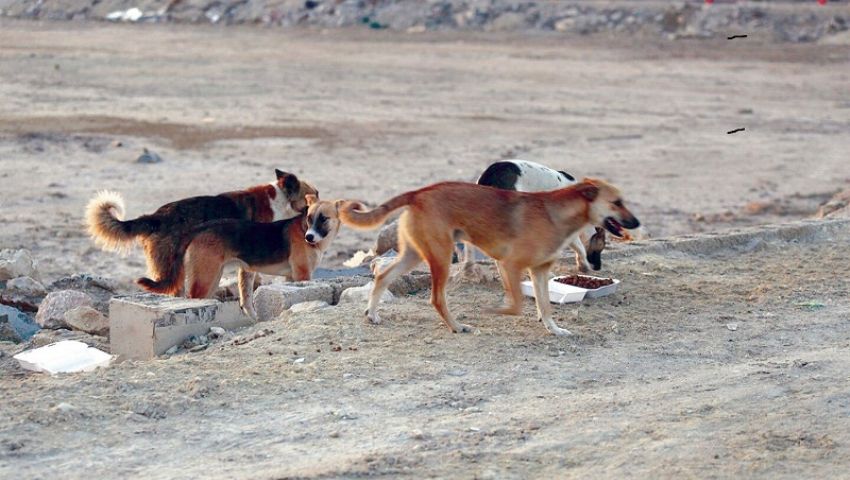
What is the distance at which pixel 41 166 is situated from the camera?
59.3 feet

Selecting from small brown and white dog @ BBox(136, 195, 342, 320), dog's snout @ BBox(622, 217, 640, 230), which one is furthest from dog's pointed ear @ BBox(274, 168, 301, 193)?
dog's snout @ BBox(622, 217, 640, 230)

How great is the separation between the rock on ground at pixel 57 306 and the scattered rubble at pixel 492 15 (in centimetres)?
2942

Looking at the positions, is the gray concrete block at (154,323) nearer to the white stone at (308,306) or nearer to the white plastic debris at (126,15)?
the white stone at (308,306)

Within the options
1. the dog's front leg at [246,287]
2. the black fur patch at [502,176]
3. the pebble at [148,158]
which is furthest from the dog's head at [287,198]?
the pebble at [148,158]

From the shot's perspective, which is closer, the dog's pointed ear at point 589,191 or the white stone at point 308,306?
the dog's pointed ear at point 589,191

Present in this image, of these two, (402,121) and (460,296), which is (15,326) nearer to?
(460,296)

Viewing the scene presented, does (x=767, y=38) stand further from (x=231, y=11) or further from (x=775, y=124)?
(x=231, y=11)

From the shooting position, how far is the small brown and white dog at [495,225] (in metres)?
8.95

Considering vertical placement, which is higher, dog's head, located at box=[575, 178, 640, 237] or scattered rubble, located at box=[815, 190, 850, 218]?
dog's head, located at box=[575, 178, 640, 237]

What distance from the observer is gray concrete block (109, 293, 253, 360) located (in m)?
8.84

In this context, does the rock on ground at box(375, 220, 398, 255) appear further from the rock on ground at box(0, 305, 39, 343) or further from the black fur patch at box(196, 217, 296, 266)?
the rock on ground at box(0, 305, 39, 343)

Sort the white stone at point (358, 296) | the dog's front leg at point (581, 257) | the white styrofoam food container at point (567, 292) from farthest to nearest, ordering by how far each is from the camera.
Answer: the dog's front leg at point (581, 257) < the white styrofoam food container at point (567, 292) < the white stone at point (358, 296)

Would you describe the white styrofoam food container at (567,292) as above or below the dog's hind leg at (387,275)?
below

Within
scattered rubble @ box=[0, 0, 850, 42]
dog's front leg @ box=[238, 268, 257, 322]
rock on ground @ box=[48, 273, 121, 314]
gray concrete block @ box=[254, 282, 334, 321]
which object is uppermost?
gray concrete block @ box=[254, 282, 334, 321]
